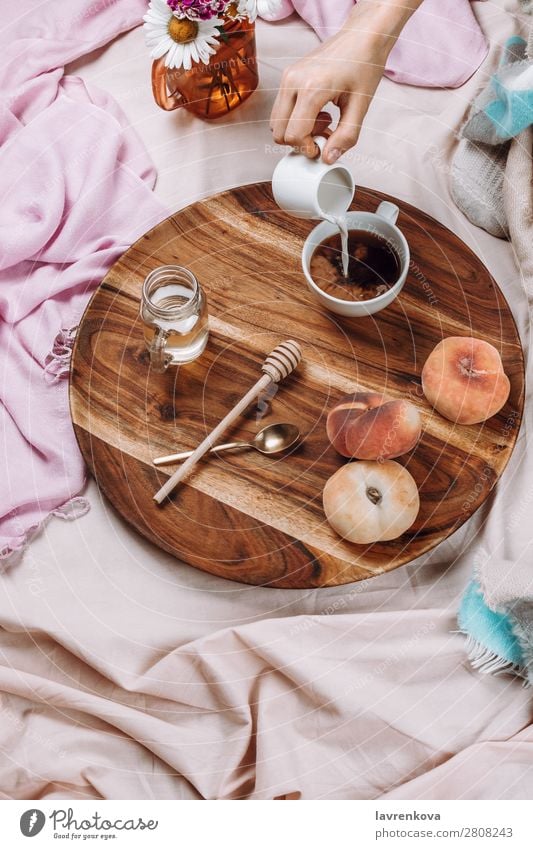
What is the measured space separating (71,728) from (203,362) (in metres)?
0.28

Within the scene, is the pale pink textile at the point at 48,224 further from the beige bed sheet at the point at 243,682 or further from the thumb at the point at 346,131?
the thumb at the point at 346,131

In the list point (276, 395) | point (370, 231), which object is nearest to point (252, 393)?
point (276, 395)

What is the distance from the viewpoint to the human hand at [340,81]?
1.68 feet

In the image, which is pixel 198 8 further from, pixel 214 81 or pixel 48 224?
pixel 48 224

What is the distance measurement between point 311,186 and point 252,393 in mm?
139

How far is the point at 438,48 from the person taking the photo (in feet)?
2.24

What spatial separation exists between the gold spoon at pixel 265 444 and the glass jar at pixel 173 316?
0.06m

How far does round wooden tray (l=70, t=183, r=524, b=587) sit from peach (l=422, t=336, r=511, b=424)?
10 millimetres

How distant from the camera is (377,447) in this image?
501mm

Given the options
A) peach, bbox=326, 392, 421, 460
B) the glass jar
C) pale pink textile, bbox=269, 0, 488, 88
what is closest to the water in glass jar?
the glass jar

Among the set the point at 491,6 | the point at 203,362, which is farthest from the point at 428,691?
the point at 491,6

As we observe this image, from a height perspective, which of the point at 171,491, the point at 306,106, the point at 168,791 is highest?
the point at 306,106
